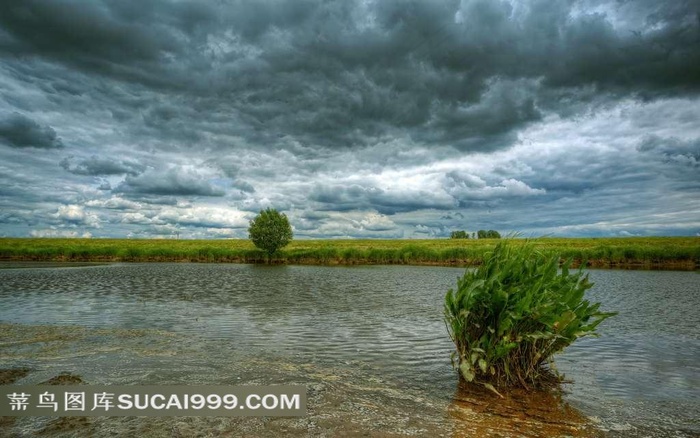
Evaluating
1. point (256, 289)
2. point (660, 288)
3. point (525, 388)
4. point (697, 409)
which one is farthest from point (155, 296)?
point (660, 288)

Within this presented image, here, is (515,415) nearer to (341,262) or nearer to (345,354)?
(345,354)

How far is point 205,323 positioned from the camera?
17.2 metres

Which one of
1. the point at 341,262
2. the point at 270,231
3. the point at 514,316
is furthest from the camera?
the point at 270,231

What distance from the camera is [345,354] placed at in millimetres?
12164

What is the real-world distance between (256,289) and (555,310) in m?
25.2

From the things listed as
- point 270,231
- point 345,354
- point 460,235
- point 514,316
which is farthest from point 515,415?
point 460,235

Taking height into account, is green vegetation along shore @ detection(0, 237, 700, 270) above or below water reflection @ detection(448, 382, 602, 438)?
above

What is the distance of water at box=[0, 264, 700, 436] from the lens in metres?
7.80

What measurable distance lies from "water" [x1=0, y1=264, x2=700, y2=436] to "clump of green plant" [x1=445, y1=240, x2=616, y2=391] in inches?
37.0

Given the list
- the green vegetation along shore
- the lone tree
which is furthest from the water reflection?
the lone tree

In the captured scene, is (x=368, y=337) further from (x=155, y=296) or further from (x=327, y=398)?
(x=155, y=296)

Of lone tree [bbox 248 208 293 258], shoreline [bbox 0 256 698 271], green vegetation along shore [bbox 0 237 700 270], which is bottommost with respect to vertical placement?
shoreline [bbox 0 256 698 271]

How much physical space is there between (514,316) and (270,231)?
7154 centimetres

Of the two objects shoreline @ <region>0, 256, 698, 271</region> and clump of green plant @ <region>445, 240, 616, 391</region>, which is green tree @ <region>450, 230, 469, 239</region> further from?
clump of green plant @ <region>445, 240, 616, 391</region>
